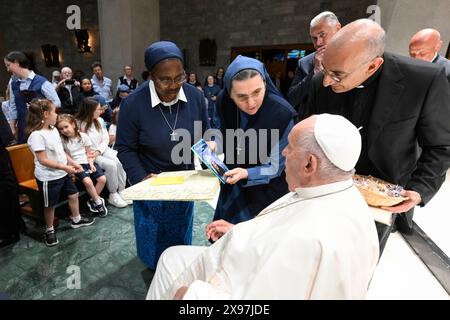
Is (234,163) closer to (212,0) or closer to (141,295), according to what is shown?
(141,295)

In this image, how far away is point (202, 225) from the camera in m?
3.56

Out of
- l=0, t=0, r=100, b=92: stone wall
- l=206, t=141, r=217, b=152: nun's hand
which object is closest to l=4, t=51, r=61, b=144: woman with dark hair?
l=206, t=141, r=217, b=152: nun's hand

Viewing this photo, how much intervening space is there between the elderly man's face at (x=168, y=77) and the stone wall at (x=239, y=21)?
33.1ft

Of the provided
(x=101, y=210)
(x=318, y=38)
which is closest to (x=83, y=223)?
(x=101, y=210)

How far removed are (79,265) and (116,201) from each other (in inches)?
53.5

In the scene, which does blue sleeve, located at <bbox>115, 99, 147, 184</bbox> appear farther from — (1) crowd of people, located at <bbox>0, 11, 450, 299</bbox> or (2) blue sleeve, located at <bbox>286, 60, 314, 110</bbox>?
(2) blue sleeve, located at <bbox>286, 60, 314, 110</bbox>

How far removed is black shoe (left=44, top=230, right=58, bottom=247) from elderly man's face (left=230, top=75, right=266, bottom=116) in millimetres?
2543

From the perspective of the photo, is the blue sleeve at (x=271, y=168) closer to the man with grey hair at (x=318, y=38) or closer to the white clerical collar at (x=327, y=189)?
the white clerical collar at (x=327, y=189)

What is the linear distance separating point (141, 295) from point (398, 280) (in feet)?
7.35

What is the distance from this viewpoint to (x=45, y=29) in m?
14.8

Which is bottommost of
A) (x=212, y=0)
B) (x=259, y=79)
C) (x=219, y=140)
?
(x=219, y=140)

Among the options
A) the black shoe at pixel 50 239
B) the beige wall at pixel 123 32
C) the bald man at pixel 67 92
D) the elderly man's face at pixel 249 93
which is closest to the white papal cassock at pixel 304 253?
the elderly man's face at pixel 249 93

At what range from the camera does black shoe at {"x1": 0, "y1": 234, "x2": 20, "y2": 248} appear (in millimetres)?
3025
